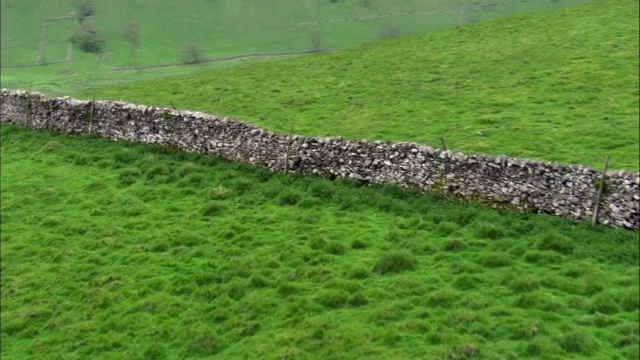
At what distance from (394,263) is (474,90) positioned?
48.8 ft

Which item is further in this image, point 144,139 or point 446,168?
point 144,139

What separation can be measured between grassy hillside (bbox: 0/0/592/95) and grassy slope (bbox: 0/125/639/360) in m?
27.5

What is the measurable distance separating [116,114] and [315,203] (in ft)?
36.9

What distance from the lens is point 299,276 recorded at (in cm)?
1533

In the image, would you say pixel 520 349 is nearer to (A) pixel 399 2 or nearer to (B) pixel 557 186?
(B) pixel 557 186

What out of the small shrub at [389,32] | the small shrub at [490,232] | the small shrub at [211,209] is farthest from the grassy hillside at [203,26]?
the small shrub at [490,232]

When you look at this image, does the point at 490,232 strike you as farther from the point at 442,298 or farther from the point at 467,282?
the point at 442,298

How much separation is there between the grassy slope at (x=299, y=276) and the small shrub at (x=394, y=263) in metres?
0.05

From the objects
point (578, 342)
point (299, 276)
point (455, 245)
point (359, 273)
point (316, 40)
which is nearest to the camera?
point (578, 342)

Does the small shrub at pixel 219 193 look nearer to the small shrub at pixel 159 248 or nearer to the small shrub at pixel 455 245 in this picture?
the small shrub at pixel 159 248

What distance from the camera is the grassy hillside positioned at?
52594mm

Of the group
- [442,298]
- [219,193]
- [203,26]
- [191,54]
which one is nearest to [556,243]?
[442,298]

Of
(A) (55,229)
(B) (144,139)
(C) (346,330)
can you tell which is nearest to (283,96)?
(B) (144,139)

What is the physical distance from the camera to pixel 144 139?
25.3 metres
